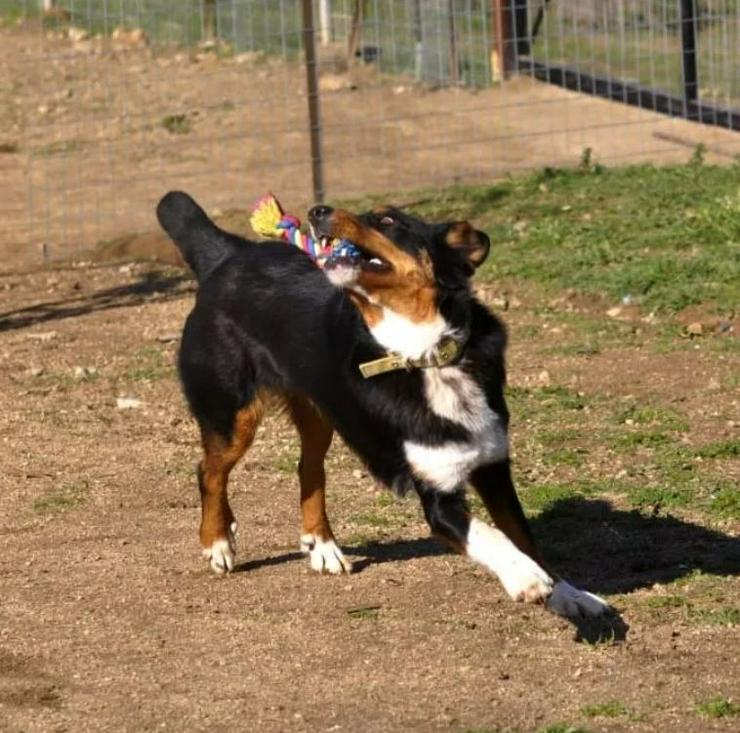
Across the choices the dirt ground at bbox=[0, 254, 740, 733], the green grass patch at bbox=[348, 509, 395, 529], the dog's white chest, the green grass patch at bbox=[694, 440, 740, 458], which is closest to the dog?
the dog's white chest

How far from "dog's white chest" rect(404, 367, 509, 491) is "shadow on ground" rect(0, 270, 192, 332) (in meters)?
5.37

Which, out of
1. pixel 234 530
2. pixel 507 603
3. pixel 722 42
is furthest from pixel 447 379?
pixel 722 42

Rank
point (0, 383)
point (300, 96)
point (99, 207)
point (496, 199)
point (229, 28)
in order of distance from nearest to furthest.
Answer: point (0, 383)
point (496, 199)
point (99, 207)
point (300, 96)
point (229, 28)

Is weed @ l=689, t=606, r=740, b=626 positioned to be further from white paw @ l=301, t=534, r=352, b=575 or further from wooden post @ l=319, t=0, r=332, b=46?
wooden post @ l=319, t=0, r=332, b=46

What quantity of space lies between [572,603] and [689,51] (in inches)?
350

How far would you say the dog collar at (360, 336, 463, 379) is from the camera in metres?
5.71

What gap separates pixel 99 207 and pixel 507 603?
27.6ft

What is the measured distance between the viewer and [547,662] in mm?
5484

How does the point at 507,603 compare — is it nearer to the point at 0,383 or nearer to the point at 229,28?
the point at 0,383

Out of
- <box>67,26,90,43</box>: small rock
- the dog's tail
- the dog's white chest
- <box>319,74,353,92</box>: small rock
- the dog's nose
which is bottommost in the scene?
the dog's white chest

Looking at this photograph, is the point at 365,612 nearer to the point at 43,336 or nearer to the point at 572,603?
the point at 572,603

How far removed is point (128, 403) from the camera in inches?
354

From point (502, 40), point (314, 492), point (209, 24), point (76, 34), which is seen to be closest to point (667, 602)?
point (314, 492)

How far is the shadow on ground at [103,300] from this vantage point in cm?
1087
